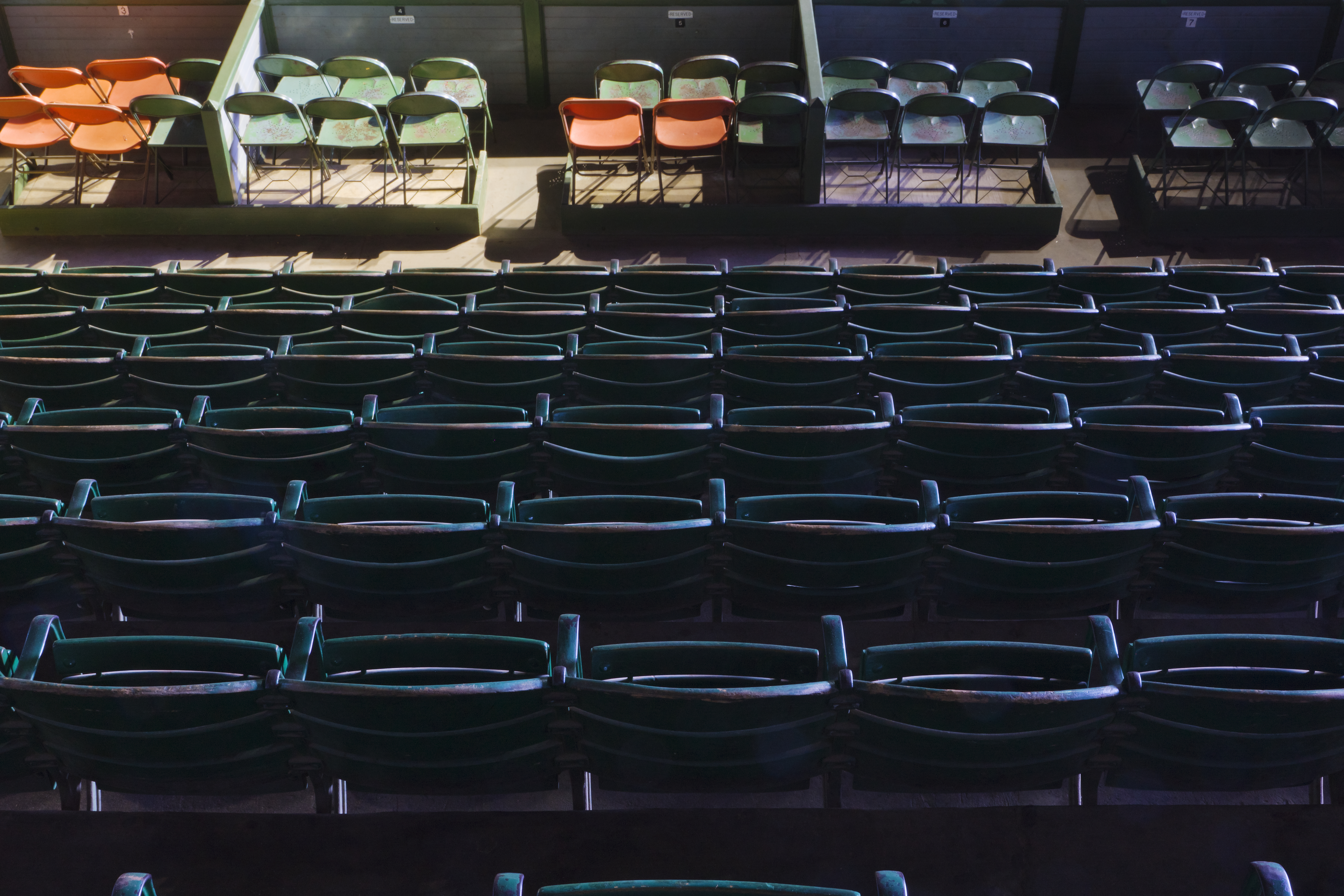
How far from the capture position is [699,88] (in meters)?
7.87

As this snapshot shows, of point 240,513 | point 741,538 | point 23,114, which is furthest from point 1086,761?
point 23,114

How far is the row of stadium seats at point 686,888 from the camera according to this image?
2.01 metres

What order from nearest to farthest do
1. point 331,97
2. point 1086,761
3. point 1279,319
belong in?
point 1086,761, point 1279,319, point 331,97

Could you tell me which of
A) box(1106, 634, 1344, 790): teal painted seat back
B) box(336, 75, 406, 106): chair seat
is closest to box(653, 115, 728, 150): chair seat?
box(336, 75, 406, 106): chair seat

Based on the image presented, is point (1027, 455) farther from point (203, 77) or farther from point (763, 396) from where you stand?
point (203, 77)

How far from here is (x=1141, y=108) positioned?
785cm

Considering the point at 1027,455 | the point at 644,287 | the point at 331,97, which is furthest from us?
the point at 331,97

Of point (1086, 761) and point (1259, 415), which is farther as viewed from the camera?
point (1259, 415)

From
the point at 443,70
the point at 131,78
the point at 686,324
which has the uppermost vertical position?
the point at 443,70

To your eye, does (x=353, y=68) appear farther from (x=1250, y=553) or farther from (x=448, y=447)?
(x=1250, y=553)

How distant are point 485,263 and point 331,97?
1.41 metres

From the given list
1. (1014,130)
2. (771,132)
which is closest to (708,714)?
(771,132)

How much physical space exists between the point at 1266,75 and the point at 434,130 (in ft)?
19.1

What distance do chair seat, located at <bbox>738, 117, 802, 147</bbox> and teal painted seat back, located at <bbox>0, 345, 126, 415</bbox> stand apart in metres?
4.45
